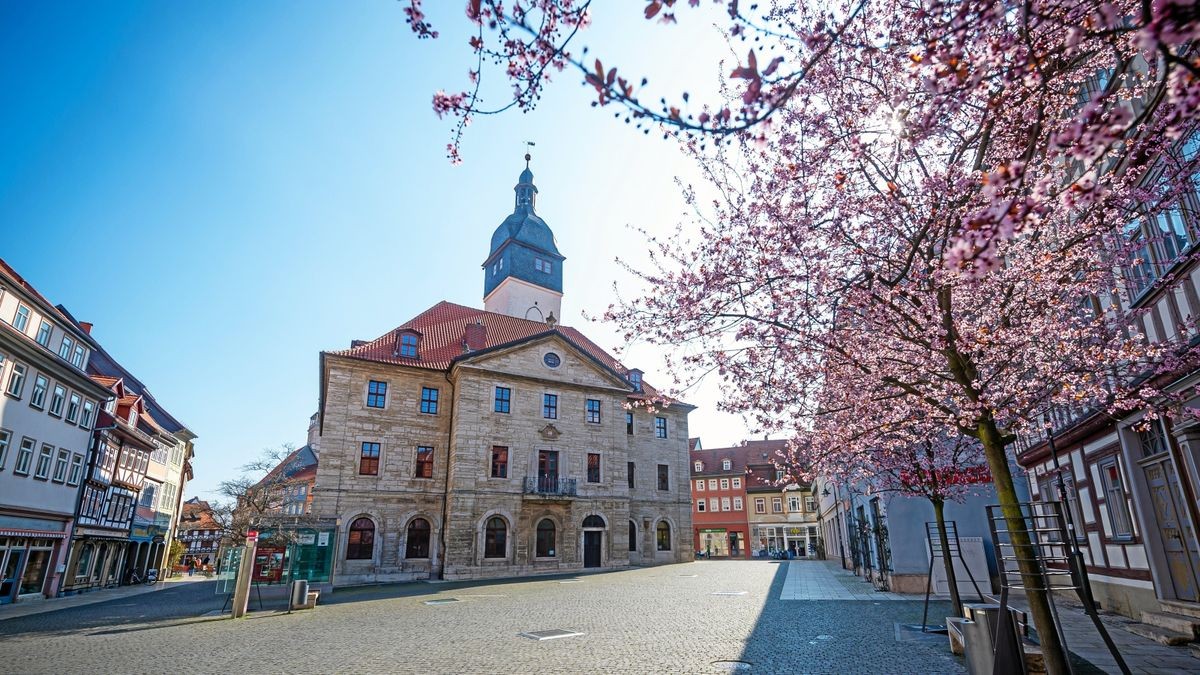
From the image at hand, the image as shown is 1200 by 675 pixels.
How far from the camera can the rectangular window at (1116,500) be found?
11828 millimetres

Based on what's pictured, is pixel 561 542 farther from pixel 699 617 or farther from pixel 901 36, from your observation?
pixel 901 36

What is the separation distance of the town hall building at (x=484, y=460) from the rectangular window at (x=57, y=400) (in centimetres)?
1012

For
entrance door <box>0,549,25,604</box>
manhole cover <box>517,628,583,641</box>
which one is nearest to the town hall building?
entrance door <box>0,549,25,604</box>

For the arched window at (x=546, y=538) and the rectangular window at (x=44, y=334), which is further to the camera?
the arched window at (x=546, y=538)

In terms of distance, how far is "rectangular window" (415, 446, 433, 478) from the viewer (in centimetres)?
3206

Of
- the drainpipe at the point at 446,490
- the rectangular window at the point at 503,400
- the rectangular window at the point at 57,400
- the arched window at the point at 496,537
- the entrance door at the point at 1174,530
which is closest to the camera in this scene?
the entrance door at the point at 1174,530

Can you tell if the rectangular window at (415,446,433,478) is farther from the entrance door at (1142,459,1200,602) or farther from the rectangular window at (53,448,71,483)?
the entrance door at (1142,459,1200,602)

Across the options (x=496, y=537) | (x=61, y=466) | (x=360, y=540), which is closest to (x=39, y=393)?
(x=61, y=466)

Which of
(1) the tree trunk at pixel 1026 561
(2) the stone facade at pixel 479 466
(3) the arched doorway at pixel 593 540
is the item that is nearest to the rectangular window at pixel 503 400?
(2) the stone facade at pixel 479 466

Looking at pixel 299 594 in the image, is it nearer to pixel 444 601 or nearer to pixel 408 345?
pixel 444 601

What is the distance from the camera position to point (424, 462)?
32.3m

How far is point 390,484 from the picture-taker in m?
30.8

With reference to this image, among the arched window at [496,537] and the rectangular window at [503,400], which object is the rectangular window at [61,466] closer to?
the arched window at [496,537]

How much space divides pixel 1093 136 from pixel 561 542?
33.8m
